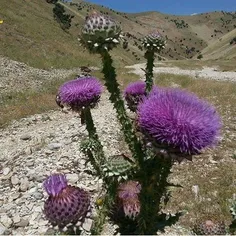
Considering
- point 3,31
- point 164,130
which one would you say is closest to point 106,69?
point 164,130

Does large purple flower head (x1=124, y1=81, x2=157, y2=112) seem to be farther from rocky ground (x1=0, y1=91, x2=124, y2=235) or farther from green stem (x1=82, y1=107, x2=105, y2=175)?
rocky ground (x1=0, y1=91, x2=124, y2=235)

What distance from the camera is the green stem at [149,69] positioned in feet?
17.0

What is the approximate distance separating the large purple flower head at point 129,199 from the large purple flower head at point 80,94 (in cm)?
137

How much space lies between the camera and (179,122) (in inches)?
150

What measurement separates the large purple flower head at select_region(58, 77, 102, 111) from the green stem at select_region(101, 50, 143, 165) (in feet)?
5.26

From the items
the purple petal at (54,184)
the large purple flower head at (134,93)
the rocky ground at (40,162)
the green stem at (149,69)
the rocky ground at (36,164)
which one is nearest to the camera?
the purple petal at (54,184)

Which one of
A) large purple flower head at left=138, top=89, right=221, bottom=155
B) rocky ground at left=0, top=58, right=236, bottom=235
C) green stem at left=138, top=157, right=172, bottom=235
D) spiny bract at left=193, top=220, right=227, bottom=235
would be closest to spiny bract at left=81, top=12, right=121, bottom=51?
large purple flower head at left=138, top=89, right=221, bottom=155

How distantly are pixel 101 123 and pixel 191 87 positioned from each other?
46.2ft

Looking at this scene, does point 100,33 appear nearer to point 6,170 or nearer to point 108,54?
point 108,54

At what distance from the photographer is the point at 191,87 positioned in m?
31.5

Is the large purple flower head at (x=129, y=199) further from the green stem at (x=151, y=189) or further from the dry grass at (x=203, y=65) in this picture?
the dry grass at (x=203, y=65)

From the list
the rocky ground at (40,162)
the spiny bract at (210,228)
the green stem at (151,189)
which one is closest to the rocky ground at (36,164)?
the rocky ground at (40,162)

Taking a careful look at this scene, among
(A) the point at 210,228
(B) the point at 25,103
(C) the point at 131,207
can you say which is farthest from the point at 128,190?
(B) the point at 25,103

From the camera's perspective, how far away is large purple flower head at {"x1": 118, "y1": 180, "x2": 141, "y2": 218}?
4879mm
